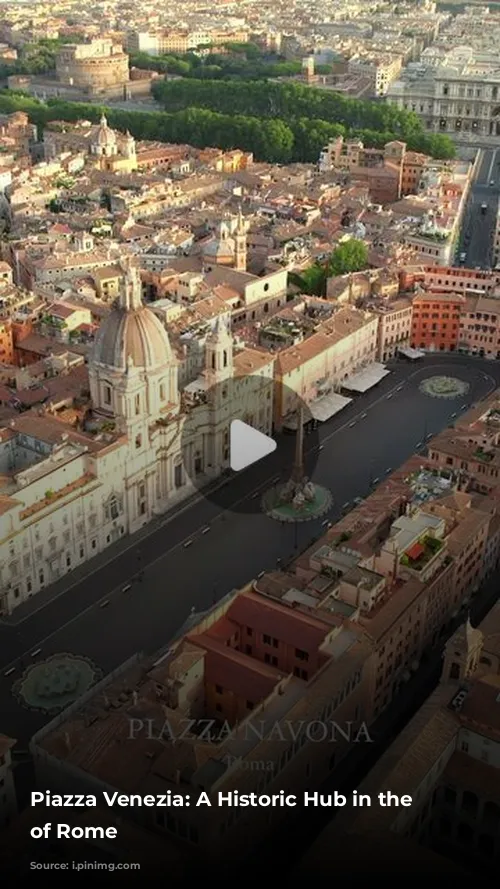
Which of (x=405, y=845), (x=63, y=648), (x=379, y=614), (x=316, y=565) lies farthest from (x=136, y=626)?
(x=405, y=845)

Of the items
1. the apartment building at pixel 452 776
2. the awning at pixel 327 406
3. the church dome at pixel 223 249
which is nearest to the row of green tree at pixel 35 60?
the church dome at pixel 223 249

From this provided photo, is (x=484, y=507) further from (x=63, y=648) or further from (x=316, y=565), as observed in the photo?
(x=63, y=648)

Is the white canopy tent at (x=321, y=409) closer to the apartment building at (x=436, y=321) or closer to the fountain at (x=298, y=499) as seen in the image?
the fountain at (x=298, y=499)

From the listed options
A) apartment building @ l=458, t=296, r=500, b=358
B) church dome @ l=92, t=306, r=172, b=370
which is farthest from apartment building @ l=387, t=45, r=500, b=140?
church dome @ l=92, t=306, r=172, b=370

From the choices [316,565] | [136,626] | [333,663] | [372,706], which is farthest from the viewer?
[136,626]

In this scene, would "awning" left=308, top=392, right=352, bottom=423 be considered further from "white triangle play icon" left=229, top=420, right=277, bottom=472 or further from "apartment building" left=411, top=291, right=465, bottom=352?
"apartment building" left=411, top=291, right=465, bottom=352
